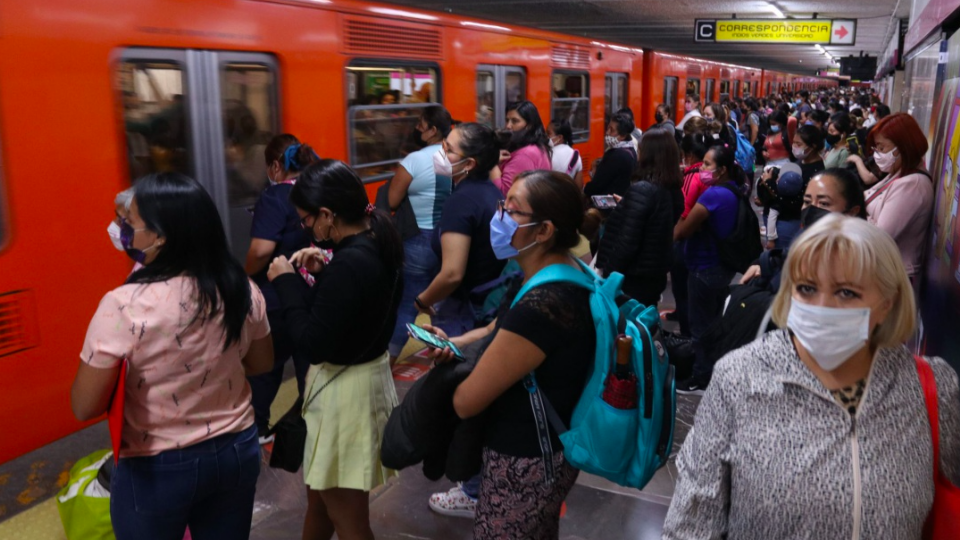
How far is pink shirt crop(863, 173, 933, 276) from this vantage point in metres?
3.47

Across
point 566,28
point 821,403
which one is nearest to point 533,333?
point 821,403

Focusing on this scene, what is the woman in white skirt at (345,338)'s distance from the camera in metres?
2.44

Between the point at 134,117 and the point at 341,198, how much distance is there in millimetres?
1905

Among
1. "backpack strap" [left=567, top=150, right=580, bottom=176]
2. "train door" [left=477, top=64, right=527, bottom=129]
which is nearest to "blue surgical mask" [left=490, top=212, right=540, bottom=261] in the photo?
"backpack strap" [left=567, top=150, right=580, bottom=176]

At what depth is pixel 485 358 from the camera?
2.03 meters

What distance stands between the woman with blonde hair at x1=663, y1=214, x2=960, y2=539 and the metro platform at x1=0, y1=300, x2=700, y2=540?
1.91m

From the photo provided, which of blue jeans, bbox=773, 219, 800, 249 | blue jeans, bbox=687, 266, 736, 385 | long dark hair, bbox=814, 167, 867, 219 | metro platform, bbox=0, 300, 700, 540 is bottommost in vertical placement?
metro platform, bbox=0, 300, 700, 540

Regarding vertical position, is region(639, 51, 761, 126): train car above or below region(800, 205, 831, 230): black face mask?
above

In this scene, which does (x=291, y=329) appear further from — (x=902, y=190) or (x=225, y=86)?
(x=902, y=190)

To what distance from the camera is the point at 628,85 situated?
1137 centimetres

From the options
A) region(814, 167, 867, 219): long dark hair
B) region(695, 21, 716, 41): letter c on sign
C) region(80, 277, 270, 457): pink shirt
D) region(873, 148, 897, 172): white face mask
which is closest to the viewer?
region(80, 277, 270, 457): pink shirt

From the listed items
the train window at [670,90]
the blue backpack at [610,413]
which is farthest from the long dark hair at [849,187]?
the train window at [670,90]

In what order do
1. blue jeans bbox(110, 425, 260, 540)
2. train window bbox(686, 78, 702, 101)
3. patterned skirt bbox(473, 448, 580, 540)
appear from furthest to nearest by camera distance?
1. train window bbox(686, 78, 702, 101)
2. patterned skirt bbox(473, 448, 580, 540)
3. blue jeans bbox(110, 425, 260, 540)

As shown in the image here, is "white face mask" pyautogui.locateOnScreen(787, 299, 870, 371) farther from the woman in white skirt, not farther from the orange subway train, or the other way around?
the orange subway train
